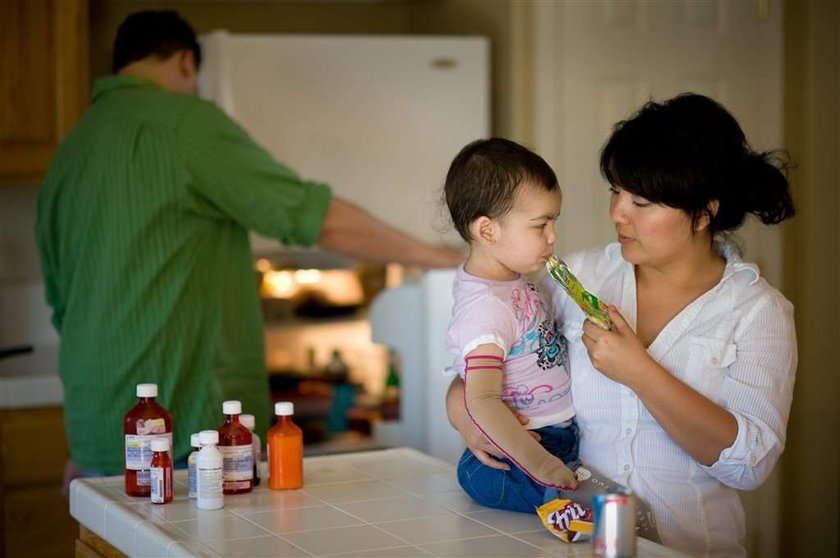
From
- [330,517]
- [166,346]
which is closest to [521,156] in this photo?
[330,517]

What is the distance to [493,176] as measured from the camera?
187 cm

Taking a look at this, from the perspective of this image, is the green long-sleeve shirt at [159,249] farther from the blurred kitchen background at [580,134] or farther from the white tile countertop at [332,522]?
the blurred kitchen background at [580,134]

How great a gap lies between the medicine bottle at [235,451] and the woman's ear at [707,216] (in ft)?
2.64

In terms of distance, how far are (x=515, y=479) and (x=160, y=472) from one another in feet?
1.86

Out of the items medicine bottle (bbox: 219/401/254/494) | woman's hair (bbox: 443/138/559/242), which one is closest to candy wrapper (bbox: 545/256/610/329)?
woman's hair (bbox: 443/138/559/242)

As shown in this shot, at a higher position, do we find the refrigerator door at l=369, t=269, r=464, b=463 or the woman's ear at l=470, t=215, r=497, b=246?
the woman's ear at l=470, t=215, r=497, b=246

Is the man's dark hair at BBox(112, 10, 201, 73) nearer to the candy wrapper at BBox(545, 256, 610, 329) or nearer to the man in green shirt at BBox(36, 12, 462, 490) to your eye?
the man in green shirt at BBox(36, 12, 462, 490)

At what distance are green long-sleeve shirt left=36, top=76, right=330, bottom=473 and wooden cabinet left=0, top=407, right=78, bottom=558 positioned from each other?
1041 mm

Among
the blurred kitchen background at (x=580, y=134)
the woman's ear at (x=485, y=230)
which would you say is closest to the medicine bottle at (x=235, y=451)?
the woman's ear at (x=485, y=230)

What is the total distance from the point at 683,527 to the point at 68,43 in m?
2.88

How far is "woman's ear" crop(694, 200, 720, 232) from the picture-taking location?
1888 mm

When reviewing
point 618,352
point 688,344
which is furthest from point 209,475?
point 688,344

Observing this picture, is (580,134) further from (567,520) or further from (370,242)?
(567,520)

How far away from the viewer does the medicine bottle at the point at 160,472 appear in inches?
75.4
